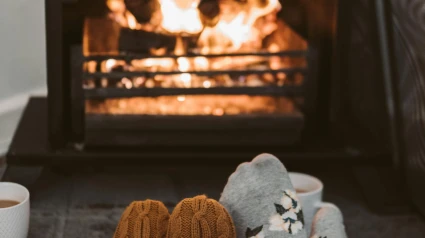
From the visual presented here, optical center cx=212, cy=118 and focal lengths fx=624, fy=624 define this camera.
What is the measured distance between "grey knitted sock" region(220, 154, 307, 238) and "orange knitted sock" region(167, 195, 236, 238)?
0.16ft

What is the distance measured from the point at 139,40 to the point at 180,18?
0.34 feet

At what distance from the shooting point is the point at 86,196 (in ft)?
4.54

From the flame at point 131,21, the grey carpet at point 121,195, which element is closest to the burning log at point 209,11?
the flame at point 131,21

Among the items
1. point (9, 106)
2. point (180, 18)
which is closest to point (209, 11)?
point (180, 18)

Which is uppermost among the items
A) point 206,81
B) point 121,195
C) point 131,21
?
point 131,21

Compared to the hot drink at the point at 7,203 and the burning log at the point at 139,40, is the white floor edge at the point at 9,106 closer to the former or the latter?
the burning log at the point at 139,40

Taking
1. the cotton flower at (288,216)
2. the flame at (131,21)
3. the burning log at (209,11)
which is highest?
the burning log at (209,11)

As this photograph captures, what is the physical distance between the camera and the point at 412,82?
4.12 feet

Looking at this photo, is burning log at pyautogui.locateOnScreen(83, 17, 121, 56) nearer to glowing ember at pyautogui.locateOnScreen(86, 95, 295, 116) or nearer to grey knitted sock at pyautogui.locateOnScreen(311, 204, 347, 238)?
glowing ember at pyautogui.locateOnScreen(86, 95, 295, 116)

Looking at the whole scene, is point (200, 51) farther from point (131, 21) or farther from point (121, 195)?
point (121, 195)

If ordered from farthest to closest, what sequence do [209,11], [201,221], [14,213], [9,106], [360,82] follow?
[9,106], [360,82], [209,11], [14,213], [201,221]

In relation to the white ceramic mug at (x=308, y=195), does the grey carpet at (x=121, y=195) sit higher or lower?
lower

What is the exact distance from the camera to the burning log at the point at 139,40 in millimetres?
1383

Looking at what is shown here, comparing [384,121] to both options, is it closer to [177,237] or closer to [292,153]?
[292,153]
